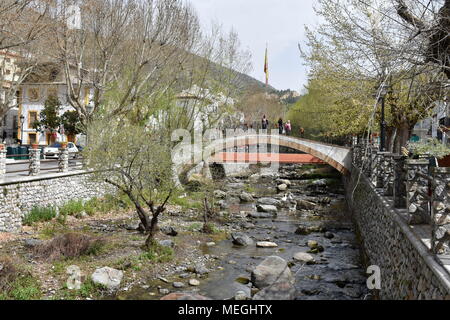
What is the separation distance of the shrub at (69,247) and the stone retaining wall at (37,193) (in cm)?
262

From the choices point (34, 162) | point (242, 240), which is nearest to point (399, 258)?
point (242, 240)

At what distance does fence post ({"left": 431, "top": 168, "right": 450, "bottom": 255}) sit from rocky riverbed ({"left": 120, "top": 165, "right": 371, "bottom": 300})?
4395mm

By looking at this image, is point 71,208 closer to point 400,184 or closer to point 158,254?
point 158,254

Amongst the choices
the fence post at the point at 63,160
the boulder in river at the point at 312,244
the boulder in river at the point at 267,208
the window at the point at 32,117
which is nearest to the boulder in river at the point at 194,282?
the boulder in river at the point at 312,244

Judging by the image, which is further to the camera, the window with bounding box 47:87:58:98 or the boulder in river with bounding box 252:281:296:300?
the window with bounding box 47:87:58:98

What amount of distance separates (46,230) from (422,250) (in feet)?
40.0

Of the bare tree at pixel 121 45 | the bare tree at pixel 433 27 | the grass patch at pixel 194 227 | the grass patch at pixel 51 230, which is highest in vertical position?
the bare tree at pixel 121 45

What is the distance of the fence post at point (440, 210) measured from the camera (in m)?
5.81

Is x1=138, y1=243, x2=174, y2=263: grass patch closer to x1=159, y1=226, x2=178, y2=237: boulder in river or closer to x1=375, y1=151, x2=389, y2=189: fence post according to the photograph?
x1=159, y1=226, x2=178, y2=237: boulder in river

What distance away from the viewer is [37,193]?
619 inches

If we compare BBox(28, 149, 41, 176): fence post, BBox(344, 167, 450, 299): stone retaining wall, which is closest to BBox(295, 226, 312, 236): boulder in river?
BBox(344, 167, 450, 299): stone retaining wall

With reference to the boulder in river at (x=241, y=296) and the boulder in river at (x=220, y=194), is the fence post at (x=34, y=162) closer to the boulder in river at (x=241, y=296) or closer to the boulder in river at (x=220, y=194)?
the boulder in river at (x=241, y=296)

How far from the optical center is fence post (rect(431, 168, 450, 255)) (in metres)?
5.81
